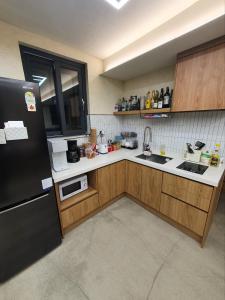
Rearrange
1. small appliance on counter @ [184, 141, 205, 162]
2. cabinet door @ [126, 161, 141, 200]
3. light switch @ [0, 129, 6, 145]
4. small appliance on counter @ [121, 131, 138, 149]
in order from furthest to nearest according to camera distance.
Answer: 1. small appliance on counter @ [121, 131, 138, 149]
2. cabinet door @ [126, 161, 141, 200]
3. small appliance on counter @ [184, 141, 205, 162]
4. light switch @ [0, 129, 6, 145]

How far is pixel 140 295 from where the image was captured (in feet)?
3.44

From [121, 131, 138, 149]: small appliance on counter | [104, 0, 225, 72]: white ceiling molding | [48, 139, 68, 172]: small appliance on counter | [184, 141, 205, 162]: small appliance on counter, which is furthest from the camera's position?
[121, 131, 138, 149]: small appliance on counter

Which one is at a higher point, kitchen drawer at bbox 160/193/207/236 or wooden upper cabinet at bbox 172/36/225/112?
wooden upper cabinet at bbox 172/36/225/112

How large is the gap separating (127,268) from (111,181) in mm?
976

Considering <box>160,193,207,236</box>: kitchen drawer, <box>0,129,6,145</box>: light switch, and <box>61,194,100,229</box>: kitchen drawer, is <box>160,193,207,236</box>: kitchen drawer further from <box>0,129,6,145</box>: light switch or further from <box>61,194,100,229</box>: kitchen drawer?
<box>0,129,6,145</box>: light switch

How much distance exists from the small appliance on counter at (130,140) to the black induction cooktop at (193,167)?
986 millimetres

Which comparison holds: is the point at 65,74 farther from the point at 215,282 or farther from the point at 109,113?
the point at 215,282

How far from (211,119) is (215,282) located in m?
1.69

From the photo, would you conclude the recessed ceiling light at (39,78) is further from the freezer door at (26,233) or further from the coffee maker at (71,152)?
the freezer door at (26,233)

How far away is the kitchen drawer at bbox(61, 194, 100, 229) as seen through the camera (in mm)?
1518

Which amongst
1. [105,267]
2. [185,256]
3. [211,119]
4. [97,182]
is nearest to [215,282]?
[185,256]

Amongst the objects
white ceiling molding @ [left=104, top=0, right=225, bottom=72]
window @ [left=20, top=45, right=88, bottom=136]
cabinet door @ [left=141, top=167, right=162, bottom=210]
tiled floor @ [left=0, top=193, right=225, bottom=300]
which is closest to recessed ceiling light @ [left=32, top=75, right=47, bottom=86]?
window @ [left=20, top=45, right=88, bottom=136]

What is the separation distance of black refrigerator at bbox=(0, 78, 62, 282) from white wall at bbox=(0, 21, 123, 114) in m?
0.76

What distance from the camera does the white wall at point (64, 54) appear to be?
4.43 ft
